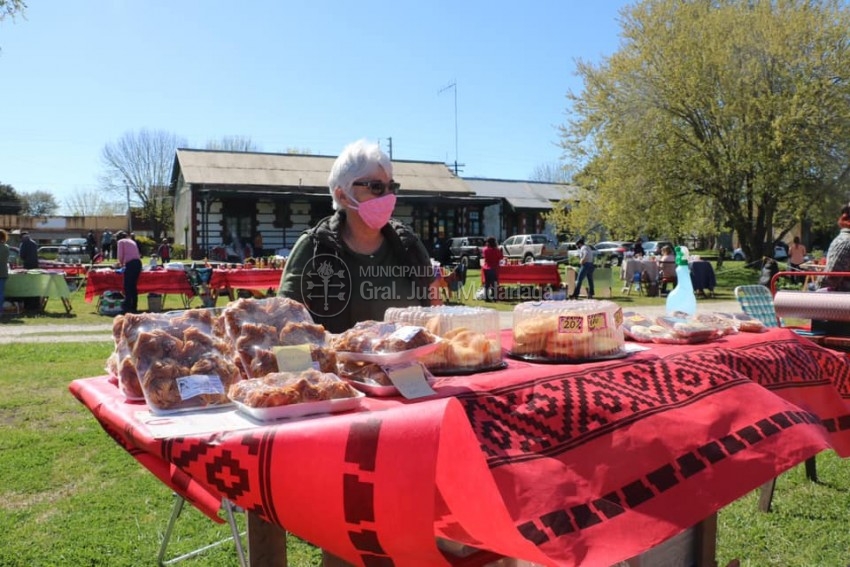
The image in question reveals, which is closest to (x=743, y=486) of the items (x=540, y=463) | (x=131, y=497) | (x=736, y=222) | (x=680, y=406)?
(x=680, y=406)

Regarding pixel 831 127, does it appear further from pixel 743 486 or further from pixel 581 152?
pixel 743 486

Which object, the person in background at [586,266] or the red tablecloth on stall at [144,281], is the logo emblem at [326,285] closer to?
the red tablecloth on stall at [144,281]

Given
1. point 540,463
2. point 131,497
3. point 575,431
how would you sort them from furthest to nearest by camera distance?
point 131,497
point 575,431
point 540,463

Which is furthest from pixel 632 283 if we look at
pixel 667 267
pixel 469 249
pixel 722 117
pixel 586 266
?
pixel 469 249

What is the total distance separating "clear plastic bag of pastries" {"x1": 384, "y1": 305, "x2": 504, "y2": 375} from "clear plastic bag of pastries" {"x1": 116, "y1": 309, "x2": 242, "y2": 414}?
2.02 feet

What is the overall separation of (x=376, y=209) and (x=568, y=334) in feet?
3.73

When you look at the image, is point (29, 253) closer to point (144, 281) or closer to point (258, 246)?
point (144, 281)

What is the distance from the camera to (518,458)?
1628 mm

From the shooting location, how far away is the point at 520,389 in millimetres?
1850

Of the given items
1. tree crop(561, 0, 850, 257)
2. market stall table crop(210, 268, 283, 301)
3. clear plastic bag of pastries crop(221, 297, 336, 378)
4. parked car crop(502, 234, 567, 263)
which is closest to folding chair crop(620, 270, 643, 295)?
tree crop(561, 0, 850, 257)

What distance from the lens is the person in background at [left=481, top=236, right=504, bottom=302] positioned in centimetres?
1672

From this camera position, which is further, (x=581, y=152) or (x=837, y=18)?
(x=581, y=152)

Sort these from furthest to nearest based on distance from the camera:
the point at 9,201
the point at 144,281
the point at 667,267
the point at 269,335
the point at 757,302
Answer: the point at 9,201 < the point at 667,267 < the point at 144,281 < the point at 757,302 < the point at 269,335

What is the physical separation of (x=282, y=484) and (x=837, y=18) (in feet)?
101
